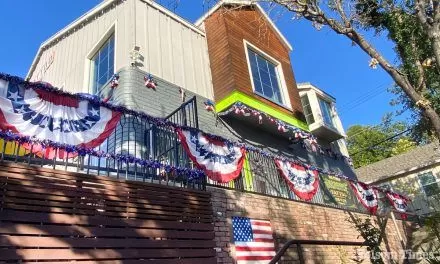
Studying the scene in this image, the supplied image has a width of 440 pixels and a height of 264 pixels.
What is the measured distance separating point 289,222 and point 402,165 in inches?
779

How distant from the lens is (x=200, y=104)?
456 inches

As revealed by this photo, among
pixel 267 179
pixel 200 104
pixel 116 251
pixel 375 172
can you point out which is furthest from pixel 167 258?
pixel 375 172

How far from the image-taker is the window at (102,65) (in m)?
11.1

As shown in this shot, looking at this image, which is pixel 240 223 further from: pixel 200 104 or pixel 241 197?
pixel 200 104

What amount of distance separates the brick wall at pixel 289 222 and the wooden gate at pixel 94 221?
0.54 metres

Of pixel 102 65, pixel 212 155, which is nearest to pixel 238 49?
pixel 102 65

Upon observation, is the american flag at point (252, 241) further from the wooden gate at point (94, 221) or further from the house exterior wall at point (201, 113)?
the house exterior wall at point (201, 113)

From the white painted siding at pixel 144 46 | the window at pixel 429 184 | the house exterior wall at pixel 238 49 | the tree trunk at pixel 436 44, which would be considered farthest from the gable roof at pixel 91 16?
the window at pixel 429 184

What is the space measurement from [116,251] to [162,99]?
19.3ft

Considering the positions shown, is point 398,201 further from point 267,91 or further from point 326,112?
point 267,91

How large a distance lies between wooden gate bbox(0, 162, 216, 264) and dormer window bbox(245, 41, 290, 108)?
7.23 meters

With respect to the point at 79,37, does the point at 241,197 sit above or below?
below

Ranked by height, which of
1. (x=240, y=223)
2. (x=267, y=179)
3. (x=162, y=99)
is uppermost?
(x=162, y=99)

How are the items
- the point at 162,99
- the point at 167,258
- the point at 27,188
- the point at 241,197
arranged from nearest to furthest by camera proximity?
1. the point at 27,188
2. the point at 167,258
3. the point at 241,197
4. the point at 162,99
